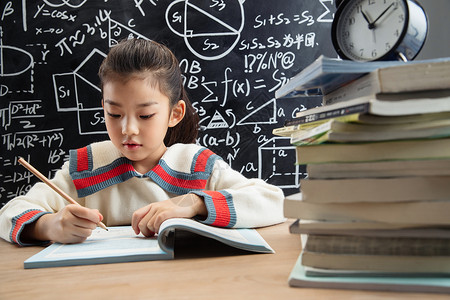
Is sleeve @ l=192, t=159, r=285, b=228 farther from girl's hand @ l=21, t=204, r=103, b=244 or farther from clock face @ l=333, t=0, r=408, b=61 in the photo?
clock face @ l=333, t=0, r=408, b=61

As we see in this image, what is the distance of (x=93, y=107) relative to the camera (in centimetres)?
228

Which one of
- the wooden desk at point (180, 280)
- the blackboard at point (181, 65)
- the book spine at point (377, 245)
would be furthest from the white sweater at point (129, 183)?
the blackboard at point (181, 65)

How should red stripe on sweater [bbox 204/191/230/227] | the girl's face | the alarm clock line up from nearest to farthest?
the alarm clock, red stripe on sweater [bbox 204/191/230/227], the girl's face

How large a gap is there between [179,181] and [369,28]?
737 millimetres

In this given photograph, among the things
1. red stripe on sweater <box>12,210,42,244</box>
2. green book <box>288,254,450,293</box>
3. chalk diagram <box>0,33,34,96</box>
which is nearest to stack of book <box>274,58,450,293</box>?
green book <box>288,254,450,293</box>

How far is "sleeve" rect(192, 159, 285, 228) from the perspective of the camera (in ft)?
3.41

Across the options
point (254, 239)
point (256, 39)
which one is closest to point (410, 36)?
point (254, 239)

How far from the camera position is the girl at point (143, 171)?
1.08 meters

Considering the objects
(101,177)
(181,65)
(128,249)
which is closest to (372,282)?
(128,249)

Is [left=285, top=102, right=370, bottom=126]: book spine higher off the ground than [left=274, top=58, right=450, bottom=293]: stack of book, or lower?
higher

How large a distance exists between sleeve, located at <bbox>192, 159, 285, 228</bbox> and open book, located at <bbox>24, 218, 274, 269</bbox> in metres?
0.11

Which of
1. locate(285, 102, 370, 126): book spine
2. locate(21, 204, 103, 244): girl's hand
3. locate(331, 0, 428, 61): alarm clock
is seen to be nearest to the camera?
locate(285, 102, 370, 126): book spine

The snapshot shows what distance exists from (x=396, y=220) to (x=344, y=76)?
0.74ft

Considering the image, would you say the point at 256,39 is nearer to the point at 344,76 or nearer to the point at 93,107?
the point at 93,107
